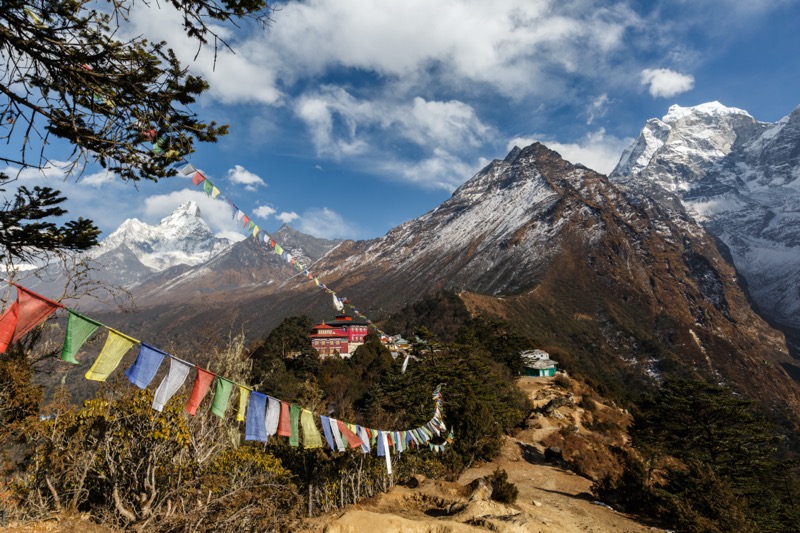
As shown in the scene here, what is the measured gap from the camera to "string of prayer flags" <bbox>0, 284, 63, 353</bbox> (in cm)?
575

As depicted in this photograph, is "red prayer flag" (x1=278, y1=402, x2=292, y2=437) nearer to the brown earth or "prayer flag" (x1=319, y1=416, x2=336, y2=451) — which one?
"prayer flag" (x1=319, y1=416, x2=336, y2=451)

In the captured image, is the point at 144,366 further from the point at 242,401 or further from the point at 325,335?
the point at 325,335

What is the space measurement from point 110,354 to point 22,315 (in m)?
1.47

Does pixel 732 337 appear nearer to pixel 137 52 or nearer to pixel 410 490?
pixel 410 490

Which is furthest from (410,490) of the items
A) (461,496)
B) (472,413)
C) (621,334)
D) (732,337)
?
(732,337)

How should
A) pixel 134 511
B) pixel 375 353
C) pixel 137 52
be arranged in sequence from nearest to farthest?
pixel 137 52
pixel 134 511
pixel 375 353

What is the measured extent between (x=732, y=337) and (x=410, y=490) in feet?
653

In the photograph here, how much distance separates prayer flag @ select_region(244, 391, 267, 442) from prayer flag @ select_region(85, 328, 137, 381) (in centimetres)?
290

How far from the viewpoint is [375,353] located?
5584 centimetres

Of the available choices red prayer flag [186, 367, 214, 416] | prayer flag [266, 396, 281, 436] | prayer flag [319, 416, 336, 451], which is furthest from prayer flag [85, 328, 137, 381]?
prayer flag [319, 416, 336, 451]

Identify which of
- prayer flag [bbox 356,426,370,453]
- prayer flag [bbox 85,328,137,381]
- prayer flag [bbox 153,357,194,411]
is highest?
prayer flag [bbox 85,328,137,381]

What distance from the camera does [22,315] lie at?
5957mm

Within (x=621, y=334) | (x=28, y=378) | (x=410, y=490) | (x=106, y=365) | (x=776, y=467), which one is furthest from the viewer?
(x=621, y=334)

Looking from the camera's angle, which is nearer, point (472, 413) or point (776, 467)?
point (776, 467)
